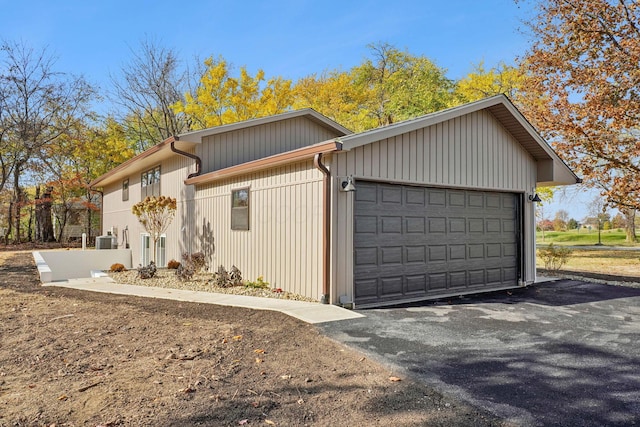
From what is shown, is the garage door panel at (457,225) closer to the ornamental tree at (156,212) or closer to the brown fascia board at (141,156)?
the brown fascia board at (141,156)

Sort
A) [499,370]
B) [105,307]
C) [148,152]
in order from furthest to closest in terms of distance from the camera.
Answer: [148,152] < [105,307] < [499,370]

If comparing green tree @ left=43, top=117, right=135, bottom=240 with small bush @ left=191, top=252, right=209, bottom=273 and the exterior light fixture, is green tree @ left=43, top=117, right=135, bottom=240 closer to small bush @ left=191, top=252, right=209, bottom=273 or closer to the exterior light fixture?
small bush @ left=191, top=252, right=209, bottom=273

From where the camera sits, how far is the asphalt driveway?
330 cm

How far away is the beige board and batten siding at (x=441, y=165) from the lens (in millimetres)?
6969

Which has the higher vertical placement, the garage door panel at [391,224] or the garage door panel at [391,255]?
the garage door panel at [391,224]

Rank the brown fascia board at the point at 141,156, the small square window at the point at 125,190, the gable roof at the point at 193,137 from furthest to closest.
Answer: the small square window at the point at 125,190, the brown fascia board at the point at 141,156, the gable roof at the point at 193,137

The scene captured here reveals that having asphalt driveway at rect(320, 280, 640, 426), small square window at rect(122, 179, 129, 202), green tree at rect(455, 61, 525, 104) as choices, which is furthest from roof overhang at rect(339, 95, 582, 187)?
small square window at rect(122, 179, 129, 202)

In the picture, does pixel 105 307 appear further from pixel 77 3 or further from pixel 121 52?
pixel 121 52

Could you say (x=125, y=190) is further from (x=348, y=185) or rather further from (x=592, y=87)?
(x=592, y=87)

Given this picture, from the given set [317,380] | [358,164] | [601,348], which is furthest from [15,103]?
[601,348]

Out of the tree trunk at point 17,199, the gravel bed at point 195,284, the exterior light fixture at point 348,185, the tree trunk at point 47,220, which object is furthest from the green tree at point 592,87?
the tree trunk at point 47,220

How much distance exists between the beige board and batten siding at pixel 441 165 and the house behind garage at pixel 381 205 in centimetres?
2

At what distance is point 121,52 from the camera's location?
24594 mm

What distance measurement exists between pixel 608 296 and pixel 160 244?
12.4 meters
